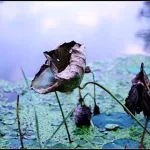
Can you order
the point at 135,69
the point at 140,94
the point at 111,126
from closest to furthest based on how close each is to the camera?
1. the point at 140,94
2. the point at 111,126
3. the point at 135,69

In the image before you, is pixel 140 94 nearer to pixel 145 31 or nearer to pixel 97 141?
pixel 97 141

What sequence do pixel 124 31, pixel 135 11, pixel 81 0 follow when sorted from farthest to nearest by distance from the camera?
1. pixel 81 0
2. pixel 135 11
3. pixel 124 31

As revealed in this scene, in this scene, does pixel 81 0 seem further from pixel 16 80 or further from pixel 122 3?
pixel 16 80

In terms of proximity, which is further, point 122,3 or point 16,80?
point 122,3

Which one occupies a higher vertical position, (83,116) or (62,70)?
(62,70)

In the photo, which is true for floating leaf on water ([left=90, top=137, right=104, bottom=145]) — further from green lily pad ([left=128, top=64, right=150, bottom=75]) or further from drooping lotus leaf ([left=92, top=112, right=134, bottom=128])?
green lily pad ([left=128, top=64, right=150, bottom=75])

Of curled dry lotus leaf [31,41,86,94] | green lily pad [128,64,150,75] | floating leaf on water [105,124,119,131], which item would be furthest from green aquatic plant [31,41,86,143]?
green lily pad [128,64,150,75]

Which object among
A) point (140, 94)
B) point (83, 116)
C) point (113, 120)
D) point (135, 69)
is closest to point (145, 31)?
point (135, 69)

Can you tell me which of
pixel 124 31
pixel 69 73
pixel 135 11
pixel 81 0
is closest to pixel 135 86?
pixel 69 73
